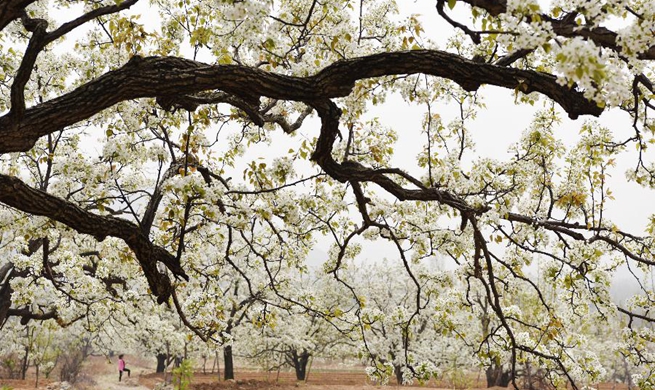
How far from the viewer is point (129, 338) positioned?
2388cm

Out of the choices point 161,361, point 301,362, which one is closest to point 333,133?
point 301,362

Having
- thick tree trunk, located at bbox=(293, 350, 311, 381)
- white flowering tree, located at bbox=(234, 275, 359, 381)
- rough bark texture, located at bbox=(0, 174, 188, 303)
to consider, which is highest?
rough bark texture, located at bbox=(0, 174, 188, 303)

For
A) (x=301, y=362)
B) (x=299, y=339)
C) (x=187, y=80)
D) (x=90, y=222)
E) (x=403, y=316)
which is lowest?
(x=301, y=362)

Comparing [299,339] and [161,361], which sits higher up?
[299,339]

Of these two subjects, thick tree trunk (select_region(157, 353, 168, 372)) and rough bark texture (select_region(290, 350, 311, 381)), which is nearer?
rough bark texture (select_region(290, 350, 311, 381))

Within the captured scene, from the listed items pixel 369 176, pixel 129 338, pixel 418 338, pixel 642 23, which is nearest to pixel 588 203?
pixel 369 176

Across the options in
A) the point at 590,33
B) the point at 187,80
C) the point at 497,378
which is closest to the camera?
the point at 590,33

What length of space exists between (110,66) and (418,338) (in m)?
26.6

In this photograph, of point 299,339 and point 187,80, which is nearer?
point 187,80

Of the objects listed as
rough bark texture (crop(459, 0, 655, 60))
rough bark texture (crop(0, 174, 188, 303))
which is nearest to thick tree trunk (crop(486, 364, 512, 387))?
rough bark texture (crop(0, 174, 188, 303))

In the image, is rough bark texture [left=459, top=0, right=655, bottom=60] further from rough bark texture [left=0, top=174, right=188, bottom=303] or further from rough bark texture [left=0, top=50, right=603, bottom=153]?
rough bark texture [left=0, top=174, right=188, bottom=303]

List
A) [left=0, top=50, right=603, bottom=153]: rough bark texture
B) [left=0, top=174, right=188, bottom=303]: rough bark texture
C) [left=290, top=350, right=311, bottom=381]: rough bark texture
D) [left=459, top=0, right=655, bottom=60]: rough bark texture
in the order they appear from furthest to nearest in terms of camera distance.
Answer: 1. [left=290, top=350, right=311, bottom=381]: rough bark texture
2. [left=0, top=174, right=188, bottom=303]: rough bark texture
3. [left=0, top=50, right=603, bottom=153]: rough bark texture
4. [left=459, top=0, right=655, bottom=60]: rough bark texture

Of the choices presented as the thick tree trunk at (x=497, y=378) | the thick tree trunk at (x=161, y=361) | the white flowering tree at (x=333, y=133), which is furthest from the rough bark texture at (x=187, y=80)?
the thick tree trunk at (x=161, y=361)

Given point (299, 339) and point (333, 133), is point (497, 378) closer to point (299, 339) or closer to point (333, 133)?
point (299, 339)
